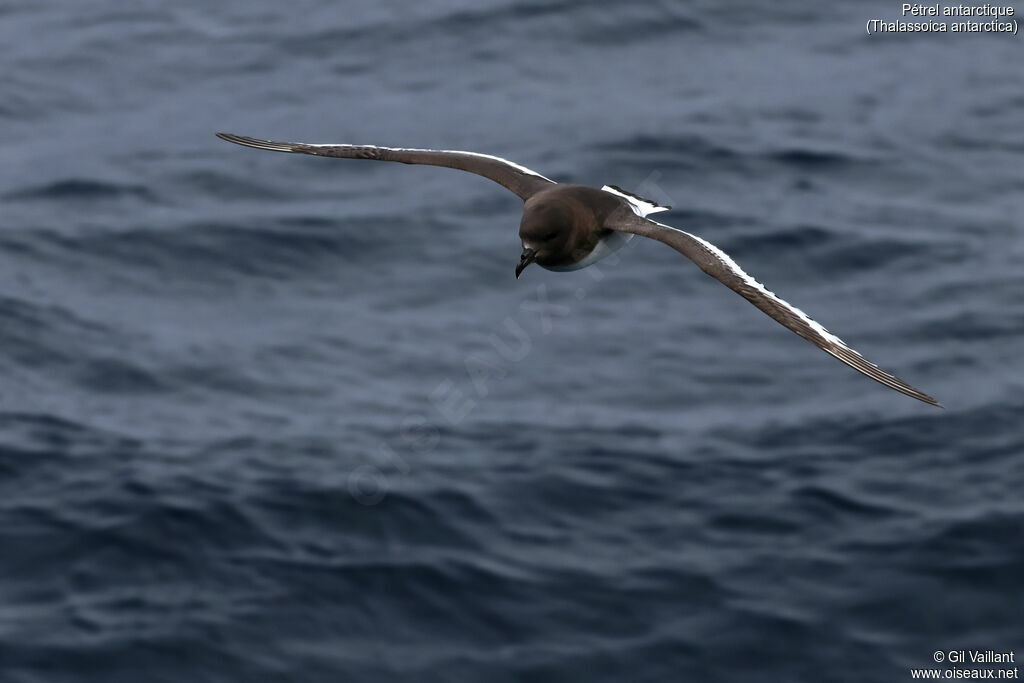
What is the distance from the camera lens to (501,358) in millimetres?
23031

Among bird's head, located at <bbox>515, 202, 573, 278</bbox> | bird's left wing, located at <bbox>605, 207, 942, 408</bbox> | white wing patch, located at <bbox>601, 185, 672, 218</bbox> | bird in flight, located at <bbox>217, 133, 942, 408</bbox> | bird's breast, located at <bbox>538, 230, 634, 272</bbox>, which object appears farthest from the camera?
white wing patch, located at <bbox>601, 185, 672, 218</bbox>

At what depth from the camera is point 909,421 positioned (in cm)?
2080

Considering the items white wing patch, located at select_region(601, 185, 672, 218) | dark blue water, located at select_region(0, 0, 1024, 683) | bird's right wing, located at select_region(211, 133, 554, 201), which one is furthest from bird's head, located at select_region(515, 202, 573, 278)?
dark blue water, located at select_region(0, 0, 1024, 683)

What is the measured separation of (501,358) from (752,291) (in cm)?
1256

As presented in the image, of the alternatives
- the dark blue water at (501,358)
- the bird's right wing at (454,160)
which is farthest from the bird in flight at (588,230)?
the dark blue water at (501,358)

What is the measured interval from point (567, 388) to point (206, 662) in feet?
23.7

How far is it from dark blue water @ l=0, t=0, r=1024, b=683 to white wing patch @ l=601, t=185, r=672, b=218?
5.95m

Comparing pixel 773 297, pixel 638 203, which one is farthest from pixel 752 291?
pixel 638 203

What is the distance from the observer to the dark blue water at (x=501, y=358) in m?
17.4

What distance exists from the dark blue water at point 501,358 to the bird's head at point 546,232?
271 inches

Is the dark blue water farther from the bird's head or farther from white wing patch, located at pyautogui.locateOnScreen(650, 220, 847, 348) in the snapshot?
white wing patch, located at pyautogui.locateOnScreen(650, 220, 847, 348)

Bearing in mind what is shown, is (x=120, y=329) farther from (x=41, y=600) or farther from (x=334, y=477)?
(x=41, y=600)

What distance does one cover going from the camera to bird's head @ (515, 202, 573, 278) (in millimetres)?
11266

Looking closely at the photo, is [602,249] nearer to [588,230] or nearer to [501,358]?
[588,230]
